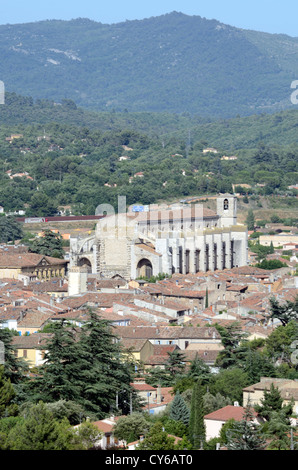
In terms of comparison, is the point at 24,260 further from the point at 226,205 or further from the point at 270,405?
the point at 270,405

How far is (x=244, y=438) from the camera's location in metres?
18.8

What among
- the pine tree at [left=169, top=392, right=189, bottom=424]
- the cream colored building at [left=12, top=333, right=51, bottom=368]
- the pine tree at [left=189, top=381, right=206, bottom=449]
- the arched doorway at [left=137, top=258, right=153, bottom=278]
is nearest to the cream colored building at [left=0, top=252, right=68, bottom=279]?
the arched doorway at [left=137, top=258, right=153, bottom=278]

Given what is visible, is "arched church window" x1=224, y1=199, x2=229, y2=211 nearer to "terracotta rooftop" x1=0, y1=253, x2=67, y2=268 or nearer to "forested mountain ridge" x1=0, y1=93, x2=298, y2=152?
"terracotta rooftop" x1=0, y1=253, x2=67, y2=268

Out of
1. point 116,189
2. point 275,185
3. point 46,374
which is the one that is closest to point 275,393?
point 46,374

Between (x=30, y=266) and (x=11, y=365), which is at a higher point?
(x=30, y=266)

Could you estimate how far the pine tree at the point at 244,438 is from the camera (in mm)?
18614

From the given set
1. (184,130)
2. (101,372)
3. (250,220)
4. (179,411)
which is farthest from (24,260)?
(184,130)

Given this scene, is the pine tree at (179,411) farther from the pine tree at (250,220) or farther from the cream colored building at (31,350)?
the pine tree at (250,220)

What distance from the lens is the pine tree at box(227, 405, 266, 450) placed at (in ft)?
61.1

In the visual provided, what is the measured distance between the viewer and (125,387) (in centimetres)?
2402

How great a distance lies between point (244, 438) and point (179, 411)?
138 inches

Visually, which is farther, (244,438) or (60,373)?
(60,373)

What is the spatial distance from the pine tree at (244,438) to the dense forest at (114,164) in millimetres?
60839

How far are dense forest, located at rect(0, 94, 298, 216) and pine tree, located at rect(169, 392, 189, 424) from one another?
57.9 metres
